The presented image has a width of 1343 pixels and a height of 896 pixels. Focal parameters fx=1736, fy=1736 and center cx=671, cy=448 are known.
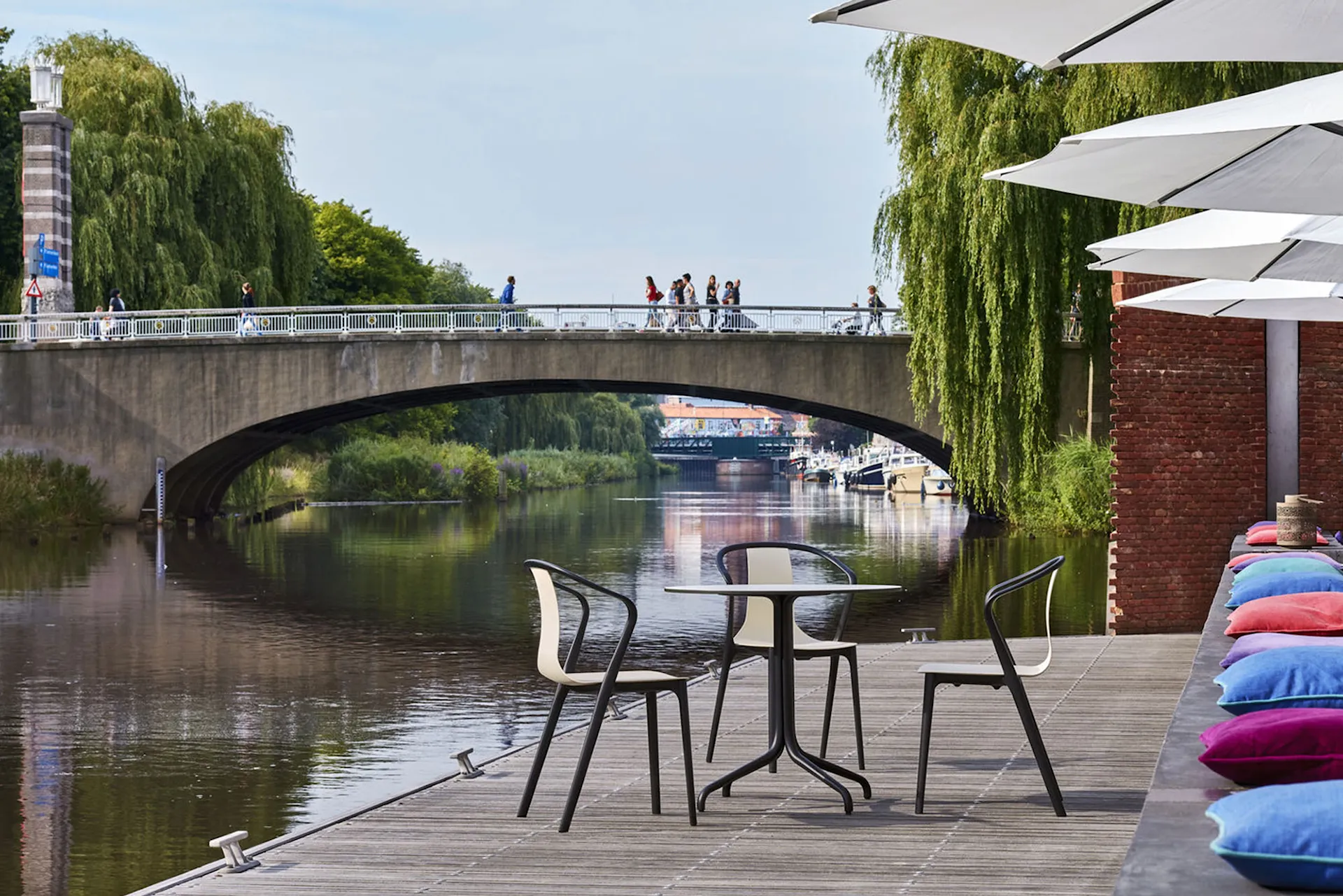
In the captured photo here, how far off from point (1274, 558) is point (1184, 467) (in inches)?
175

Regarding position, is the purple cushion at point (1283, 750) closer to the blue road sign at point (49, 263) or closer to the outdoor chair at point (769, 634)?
the outdoor chair at point (769, 634)

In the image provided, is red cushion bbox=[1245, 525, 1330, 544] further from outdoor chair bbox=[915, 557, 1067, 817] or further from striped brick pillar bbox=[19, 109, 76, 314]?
striped brick pillar bbox=[19, 109, 76, 314]

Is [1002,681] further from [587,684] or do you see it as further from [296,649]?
[296,649]

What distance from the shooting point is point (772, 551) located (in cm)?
728

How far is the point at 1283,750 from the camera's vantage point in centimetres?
392

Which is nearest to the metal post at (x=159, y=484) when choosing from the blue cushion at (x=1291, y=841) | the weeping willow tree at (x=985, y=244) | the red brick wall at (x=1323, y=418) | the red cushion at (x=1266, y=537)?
the weeping willow tree at (x=985, y=244)

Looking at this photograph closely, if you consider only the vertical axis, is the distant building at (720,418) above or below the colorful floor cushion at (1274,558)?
above

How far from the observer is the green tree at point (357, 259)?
52.5 meters

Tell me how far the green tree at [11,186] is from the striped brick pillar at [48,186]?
2985mm

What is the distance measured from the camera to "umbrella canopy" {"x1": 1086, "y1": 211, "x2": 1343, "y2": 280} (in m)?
6.73

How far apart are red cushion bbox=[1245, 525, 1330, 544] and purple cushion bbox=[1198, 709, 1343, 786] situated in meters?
6.86

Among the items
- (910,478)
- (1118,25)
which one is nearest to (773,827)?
(1118,25)

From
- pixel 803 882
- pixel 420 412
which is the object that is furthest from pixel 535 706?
pixel 420 412

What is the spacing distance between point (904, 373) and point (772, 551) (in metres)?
25.1
